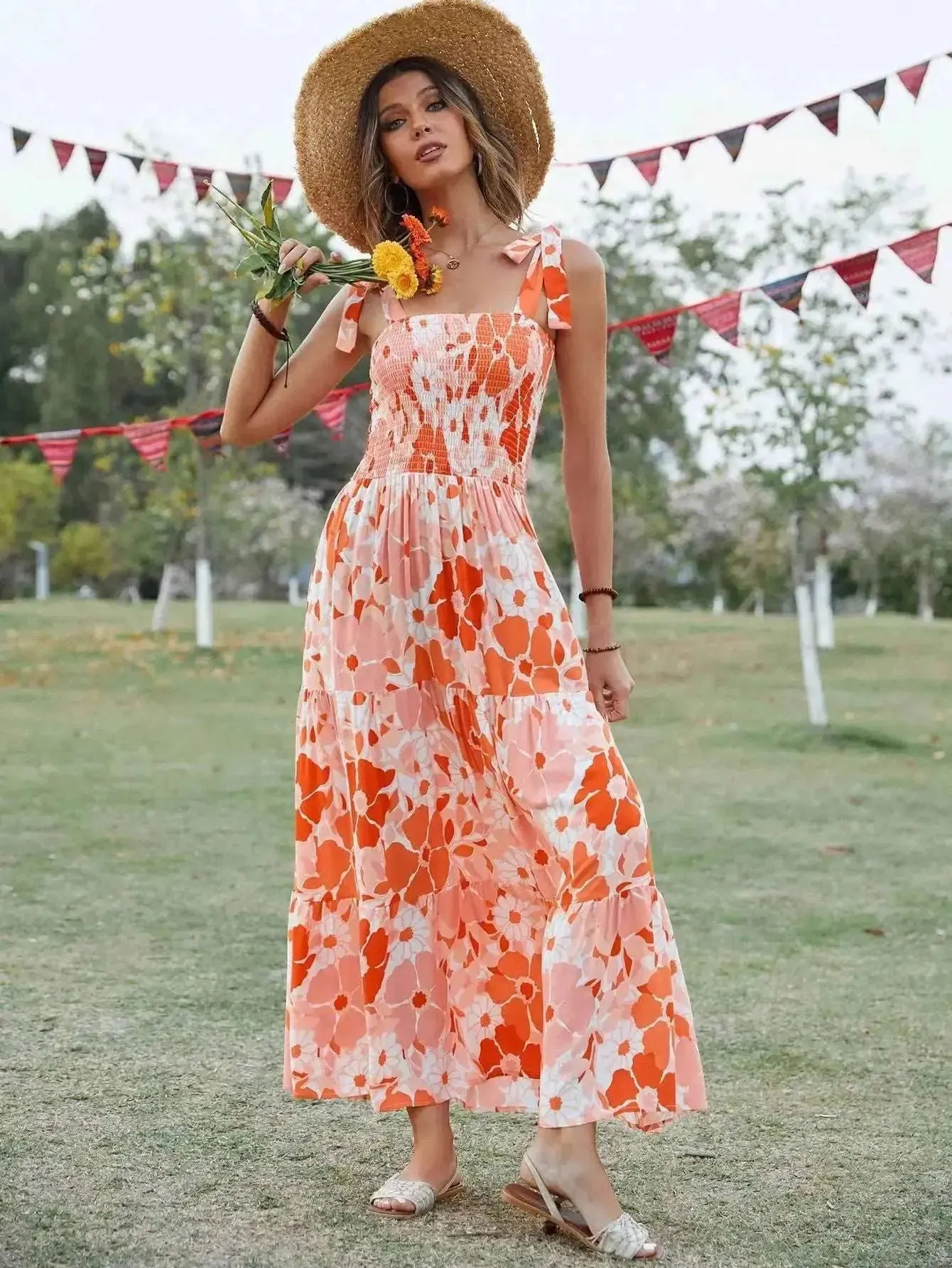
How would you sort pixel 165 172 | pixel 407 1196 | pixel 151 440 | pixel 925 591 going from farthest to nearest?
pixel 925 591, pixel 151 440, pixel 165 172, pixel 407 1196

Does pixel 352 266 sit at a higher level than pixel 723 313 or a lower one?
lower

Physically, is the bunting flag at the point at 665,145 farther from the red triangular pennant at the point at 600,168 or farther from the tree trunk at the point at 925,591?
the tree trunk at the point at 925,591

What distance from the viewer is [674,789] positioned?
8.49 metres

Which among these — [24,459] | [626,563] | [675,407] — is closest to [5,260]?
[24,459]

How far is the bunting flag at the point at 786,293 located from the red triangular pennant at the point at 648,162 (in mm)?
461

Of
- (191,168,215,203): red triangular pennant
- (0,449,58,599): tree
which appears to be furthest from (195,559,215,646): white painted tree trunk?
(191,168,215,203): red triangular pennant

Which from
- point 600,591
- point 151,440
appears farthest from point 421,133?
point 151,440

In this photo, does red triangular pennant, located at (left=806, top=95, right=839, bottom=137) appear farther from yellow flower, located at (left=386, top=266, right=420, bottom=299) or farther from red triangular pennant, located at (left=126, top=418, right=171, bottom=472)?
yellow flower, located at (left=386, top=266, right=420, bottom=299)

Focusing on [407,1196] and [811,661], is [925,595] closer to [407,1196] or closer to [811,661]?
[811,661]

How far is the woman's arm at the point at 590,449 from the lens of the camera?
8.51 feet

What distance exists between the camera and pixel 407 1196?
8.20ft

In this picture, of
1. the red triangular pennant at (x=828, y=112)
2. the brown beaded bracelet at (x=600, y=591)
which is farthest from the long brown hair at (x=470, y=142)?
the red triangular pennant at (x=828, y=112)

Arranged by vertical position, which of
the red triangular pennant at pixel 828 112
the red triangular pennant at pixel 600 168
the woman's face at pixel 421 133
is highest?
the red triangular pennant at pixel 828 112

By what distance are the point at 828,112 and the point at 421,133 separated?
273 cm
